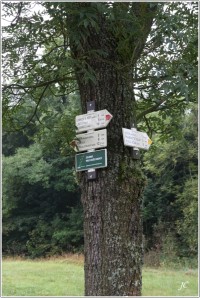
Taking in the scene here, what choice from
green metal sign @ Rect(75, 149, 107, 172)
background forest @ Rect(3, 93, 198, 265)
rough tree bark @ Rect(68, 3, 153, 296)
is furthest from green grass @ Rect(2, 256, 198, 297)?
green metal sign @ Rect(75, 149, 107, 172)

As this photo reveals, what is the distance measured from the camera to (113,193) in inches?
104

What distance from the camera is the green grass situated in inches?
303

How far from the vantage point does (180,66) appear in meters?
2.52

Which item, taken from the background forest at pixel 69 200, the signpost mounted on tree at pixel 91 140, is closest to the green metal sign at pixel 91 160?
the signpost mounted on tree at pixel 91 140

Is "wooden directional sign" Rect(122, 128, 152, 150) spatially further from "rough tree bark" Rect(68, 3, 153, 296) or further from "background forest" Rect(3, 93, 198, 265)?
"background forest" Rect(3, 93, 198, 265)

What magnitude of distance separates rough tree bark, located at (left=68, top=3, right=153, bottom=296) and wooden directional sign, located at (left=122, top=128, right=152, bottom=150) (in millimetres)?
38

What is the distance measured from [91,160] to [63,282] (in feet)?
22.0

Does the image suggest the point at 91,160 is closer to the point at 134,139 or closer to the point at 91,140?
the point at 91,140

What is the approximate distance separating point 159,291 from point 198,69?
18.8ft

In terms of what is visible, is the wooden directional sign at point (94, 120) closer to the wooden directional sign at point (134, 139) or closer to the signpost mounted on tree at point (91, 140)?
the signpost mounted on tree at point (91, 140)

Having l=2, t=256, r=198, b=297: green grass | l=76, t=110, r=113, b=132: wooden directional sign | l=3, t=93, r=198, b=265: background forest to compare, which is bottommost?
l=2, t=256, r=198, b=297: green grass

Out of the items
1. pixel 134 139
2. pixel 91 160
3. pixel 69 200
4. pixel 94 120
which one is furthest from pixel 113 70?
pixel 69 200

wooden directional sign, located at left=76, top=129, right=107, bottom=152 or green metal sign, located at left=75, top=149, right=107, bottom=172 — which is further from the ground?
wooden directional sign, located at left=76, top=129, right=107, bottom=152

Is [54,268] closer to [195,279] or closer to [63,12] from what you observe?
[195,279]
